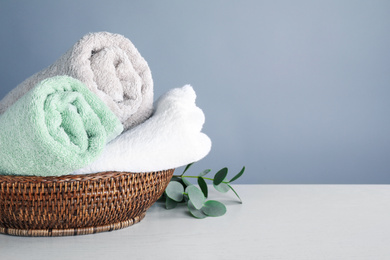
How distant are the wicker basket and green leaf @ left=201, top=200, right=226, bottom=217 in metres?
0.13

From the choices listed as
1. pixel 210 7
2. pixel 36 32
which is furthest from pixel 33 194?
pixel 210 7

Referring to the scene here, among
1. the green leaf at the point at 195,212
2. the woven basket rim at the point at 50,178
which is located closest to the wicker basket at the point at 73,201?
the woven basket rim at the point at 50,178

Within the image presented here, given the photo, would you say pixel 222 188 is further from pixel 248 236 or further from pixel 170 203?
pixel 248 236

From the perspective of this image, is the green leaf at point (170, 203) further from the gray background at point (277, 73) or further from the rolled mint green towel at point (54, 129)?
the gray background at point (277, 73)

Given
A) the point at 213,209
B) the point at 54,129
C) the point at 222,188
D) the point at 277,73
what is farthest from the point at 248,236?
the point at 277,73

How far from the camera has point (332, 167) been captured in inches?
58.5

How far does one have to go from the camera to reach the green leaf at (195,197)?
807mm

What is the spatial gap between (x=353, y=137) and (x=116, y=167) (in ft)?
3.43

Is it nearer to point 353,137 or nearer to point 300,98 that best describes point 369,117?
point 353,137

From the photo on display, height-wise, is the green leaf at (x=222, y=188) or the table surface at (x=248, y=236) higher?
the green leaf at (x=222, y=188)

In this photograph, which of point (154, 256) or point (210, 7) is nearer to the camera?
point (154, 256)

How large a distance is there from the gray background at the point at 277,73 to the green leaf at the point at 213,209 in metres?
0.57

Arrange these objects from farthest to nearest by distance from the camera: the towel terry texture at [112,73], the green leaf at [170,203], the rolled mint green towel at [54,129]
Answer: the green leaf at [170,203] < the towel terry texture at [112,73] < the rolled mint green towel at [54,129]

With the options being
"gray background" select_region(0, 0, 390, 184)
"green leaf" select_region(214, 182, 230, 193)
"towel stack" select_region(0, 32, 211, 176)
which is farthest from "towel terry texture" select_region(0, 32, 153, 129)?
"gray background" select_region(0, 0, 390, 184)
